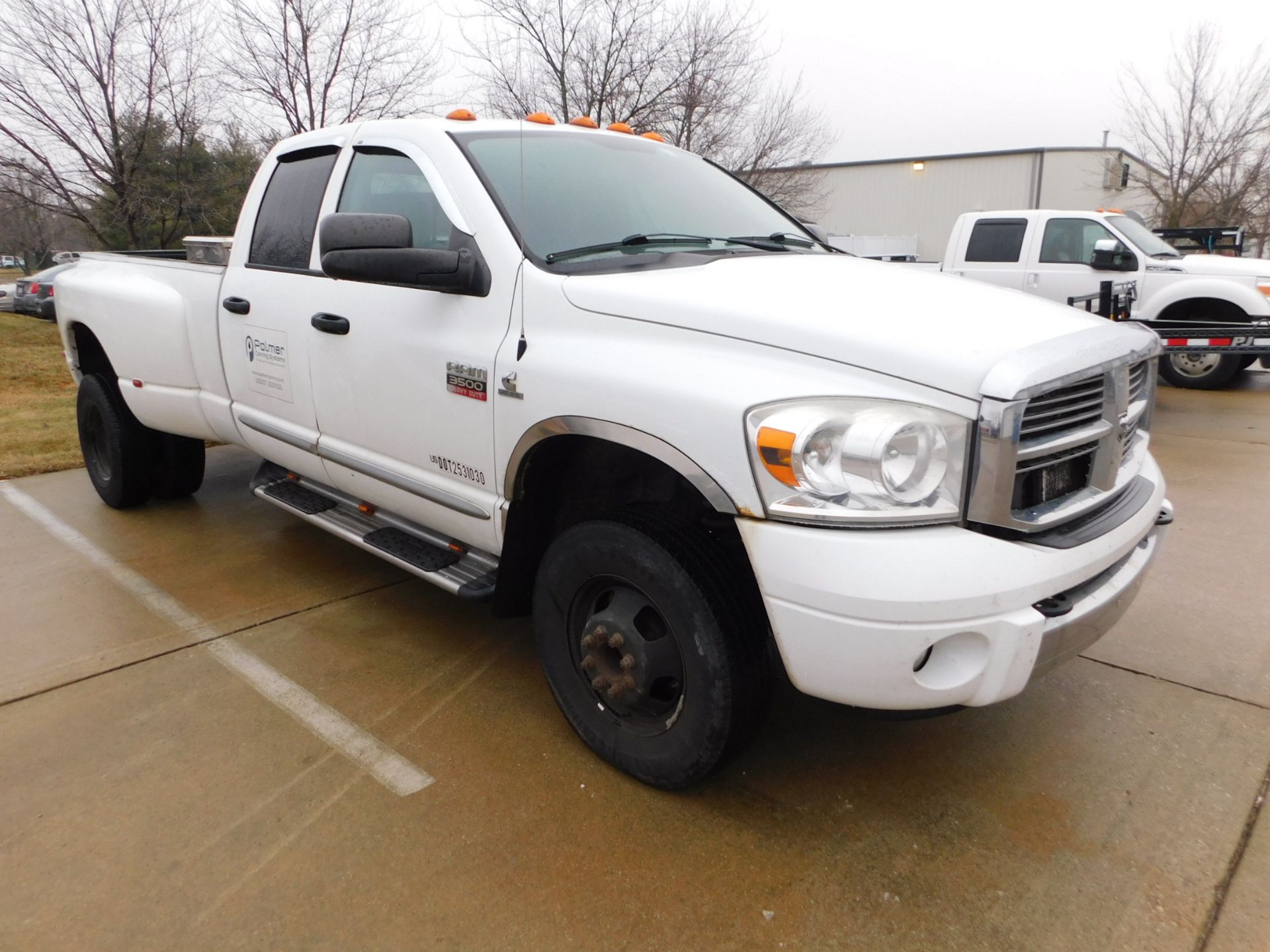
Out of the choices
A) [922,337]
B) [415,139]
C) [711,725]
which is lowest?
[711,725]

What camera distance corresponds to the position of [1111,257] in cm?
921

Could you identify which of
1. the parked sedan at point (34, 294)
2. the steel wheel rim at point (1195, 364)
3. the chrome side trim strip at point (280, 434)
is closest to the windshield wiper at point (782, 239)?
the chrome side trim strip at point (280, 434)

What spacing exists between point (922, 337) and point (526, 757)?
1712mm

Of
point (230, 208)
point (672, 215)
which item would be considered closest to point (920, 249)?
point (230, 208)

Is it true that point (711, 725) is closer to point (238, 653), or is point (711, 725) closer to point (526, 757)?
point (526, 757)

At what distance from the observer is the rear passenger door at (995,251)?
9.93 meters

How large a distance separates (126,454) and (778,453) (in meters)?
4.45

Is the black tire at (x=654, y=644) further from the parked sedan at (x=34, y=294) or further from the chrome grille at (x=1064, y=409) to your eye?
the parked sedan at (x=34, y=294)

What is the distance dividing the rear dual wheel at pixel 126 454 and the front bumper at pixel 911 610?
4.22 meters

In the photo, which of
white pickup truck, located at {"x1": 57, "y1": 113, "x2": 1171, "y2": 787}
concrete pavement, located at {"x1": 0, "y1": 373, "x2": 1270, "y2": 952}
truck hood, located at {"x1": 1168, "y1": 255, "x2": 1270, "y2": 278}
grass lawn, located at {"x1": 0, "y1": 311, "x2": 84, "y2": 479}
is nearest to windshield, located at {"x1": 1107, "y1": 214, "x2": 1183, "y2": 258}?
truck hood, located at {"x1": 1168, "y1": 255, "x2": 1270, "y2": 278}

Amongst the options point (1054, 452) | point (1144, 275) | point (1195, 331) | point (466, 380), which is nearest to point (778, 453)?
point (1054, 452)

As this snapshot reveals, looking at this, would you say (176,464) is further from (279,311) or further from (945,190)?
A: (945,190)

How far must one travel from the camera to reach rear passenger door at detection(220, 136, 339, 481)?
3701 mm

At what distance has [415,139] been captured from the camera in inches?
128
